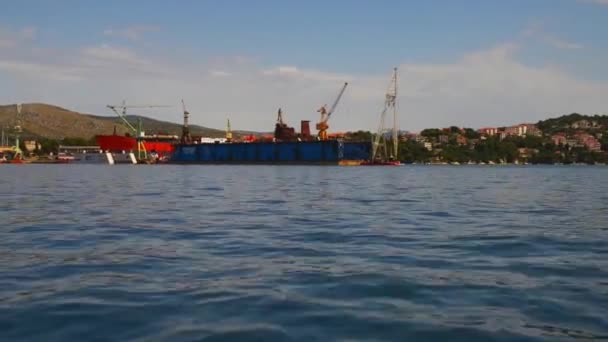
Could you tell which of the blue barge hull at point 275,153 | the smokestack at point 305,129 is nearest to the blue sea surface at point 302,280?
the blue barge hull at point 275,153

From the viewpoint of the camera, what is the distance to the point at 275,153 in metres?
152

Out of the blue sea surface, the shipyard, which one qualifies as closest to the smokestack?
the shipyard

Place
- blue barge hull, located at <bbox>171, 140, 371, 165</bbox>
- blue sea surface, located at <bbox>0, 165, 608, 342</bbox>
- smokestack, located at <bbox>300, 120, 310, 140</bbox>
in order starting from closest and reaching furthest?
blue sea surface, located at <bbox>0, 165, 608, 342</bbox>
blue barge hull, located at <bbox>171, 140, 371, 165</bbox>
smokestack, located at <bbox>300, 120, 310, 140</bbox>

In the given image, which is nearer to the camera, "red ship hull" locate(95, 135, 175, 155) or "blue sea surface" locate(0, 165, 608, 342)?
"blue sea surface" locate(0, 165, 608, 342)

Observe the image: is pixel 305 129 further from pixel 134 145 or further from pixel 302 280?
pixel 302 280

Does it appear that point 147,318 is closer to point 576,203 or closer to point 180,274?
point 180,274

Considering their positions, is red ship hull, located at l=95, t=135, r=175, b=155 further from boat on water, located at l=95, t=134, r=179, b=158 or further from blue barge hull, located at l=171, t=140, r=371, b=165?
blue barge hull, located at l=171, t=140, r=371, b=165

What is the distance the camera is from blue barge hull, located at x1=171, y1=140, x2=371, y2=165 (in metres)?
144

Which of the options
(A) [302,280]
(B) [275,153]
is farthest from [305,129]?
(A) [302,280]

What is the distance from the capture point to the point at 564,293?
7426 millimetres

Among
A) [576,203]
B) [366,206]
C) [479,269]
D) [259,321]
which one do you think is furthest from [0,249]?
[576,203]

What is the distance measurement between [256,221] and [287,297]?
8.80 meters

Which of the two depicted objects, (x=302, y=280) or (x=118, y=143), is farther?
(x=118, y=143)

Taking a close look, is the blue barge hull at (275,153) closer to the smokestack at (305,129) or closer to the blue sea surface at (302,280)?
the smokestack at (305,129)
